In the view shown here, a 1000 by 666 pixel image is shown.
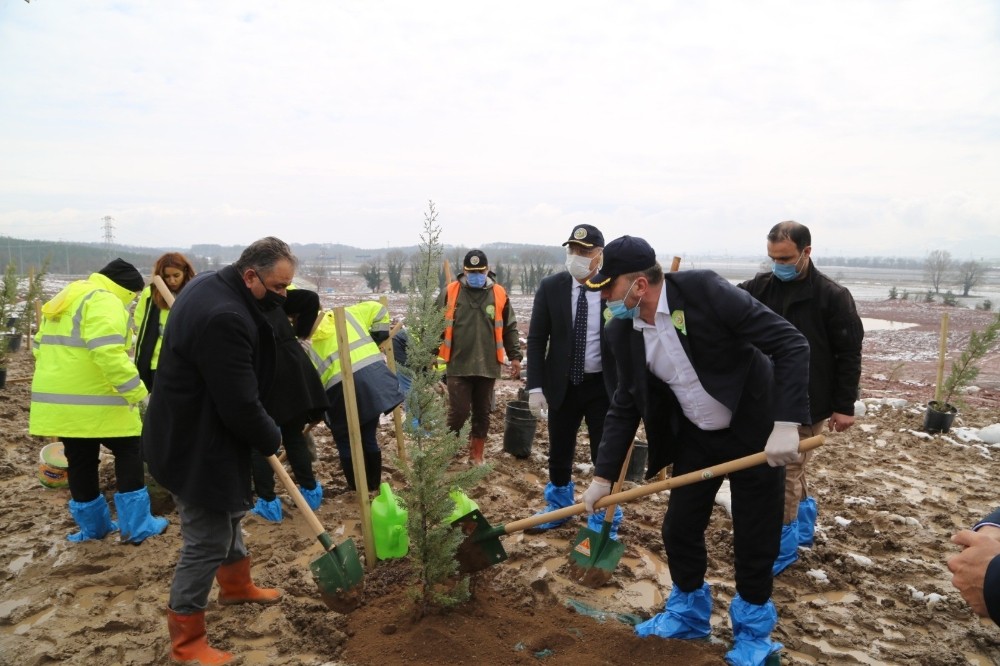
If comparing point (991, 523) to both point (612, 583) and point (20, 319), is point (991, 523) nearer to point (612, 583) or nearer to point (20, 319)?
point (612, 583)

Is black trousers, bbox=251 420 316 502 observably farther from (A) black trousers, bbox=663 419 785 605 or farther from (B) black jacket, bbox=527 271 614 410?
(A) black trousers, bbox=663 419 785 605

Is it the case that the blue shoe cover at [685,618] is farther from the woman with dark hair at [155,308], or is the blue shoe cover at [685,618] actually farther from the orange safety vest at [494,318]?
the woman with dark hair at [155,308]

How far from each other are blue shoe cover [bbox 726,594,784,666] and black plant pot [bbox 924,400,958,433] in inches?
250

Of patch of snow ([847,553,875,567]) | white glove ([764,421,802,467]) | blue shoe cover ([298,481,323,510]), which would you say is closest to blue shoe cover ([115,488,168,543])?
blue shoe cover ([298,481,323,510])

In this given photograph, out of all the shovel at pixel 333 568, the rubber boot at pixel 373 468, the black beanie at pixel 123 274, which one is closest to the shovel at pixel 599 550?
the shovel at pixel 333 568

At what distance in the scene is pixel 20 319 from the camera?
554 inches

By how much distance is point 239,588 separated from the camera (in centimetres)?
359

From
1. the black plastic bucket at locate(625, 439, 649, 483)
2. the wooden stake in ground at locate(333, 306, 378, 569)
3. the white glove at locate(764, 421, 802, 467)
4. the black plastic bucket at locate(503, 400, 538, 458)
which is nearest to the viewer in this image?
the white glove at locate(764, 421, 802, 467)

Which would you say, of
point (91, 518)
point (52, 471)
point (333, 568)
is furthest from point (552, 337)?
point (52, 471)

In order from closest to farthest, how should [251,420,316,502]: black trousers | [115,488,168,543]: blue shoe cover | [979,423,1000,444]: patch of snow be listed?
[115,488,168,543]: blue shoe cover < [251,420,316,502]: black trousers < [979,423,1000,444]: patch of snow

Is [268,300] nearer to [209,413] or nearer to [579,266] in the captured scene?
[209,413]

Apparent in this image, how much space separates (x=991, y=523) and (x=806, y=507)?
2.80 metres

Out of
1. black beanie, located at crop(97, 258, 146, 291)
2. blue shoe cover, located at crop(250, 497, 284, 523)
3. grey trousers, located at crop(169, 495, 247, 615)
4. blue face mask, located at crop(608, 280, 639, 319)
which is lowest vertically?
blue shoe cover, located at crop(250, 497, 284, 523)

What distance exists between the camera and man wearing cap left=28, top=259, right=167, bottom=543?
156 inches
